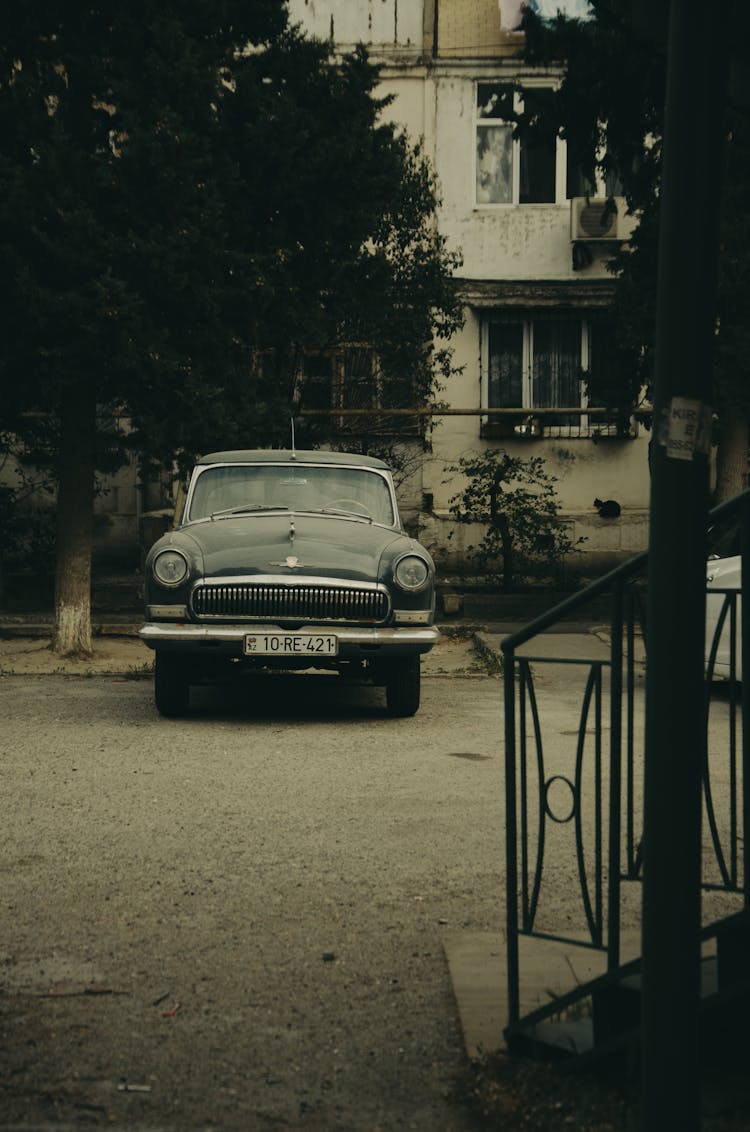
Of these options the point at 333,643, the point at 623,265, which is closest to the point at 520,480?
the point at 623,265

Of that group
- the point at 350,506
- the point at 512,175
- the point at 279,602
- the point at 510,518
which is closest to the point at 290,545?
the point at 279,602

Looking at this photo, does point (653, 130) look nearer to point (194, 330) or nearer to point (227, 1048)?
point (227, 1048)

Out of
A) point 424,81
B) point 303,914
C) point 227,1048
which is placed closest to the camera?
point 227,1048

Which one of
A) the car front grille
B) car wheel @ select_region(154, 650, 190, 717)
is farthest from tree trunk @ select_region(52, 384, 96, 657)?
the car front grille

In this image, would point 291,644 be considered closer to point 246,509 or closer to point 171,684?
point 171,684

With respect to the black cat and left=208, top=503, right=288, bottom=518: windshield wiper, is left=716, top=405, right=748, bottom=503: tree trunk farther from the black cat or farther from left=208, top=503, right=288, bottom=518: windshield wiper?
left=208, top=503, right=288, bottom=518: windshield wiper

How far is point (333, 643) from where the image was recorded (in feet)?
31.8

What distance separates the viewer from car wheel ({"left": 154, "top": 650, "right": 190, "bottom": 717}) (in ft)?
32.7

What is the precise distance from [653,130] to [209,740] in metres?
4.68

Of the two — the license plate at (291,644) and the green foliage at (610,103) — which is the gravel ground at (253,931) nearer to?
the license plate at (291,644)

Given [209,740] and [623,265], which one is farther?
[623,265]

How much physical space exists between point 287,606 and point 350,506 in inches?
70.8

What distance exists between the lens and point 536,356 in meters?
22.6

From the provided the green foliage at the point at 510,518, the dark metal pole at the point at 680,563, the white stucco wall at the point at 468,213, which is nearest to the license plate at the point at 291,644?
the dark metal pole at the point at 680,563
